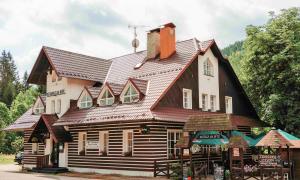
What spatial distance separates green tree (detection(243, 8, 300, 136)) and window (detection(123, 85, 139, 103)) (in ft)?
35.5

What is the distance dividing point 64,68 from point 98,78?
9.43 ft

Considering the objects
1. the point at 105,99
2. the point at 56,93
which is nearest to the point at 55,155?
the point at 56,93

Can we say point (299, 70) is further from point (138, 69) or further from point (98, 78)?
point (98, 78)

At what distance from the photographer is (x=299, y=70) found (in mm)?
29312

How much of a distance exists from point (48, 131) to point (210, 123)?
1306 centimetres

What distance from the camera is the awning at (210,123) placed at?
20.5 meters

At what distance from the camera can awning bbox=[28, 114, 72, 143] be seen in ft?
93.9

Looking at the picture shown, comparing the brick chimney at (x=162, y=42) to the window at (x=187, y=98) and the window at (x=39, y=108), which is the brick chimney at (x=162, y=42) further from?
the window at (x=39, y=108)

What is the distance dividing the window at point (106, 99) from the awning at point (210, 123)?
7116 mm

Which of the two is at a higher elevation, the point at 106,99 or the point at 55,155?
the point at 106,99

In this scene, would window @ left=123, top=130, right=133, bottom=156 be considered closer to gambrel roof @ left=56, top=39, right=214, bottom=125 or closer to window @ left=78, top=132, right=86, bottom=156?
gambrel roof @ left=56, top=39, right=214, bottom=125

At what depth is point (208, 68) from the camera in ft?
98.8

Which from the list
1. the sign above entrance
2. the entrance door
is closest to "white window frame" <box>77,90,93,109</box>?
the sign above entrance

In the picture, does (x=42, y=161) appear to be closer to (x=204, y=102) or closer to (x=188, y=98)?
(x=188, y=98)
